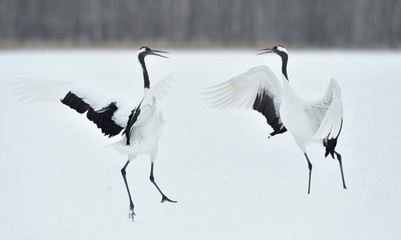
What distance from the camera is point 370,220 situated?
4883mm

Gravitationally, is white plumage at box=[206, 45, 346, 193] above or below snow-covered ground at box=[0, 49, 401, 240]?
above

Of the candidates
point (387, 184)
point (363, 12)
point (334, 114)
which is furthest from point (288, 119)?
point (363, 12)

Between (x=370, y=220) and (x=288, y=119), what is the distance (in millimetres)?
1109

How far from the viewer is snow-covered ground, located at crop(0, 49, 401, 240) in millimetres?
4969

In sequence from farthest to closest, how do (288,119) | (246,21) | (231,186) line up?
(246,21)
(231,186)
(288,119)

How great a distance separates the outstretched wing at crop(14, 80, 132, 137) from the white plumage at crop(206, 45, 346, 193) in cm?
78

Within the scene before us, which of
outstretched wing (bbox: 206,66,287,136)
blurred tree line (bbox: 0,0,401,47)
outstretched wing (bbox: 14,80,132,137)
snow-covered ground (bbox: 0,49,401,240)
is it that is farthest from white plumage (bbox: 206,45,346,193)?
blurred tree line (bbox: 0,0,401,47)

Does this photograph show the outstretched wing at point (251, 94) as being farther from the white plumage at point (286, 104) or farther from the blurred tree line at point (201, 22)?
the blurred tree line at point (201, 22)

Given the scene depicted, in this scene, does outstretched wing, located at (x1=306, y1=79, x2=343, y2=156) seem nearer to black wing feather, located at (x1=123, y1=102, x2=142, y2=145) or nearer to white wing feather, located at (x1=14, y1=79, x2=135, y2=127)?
black wing feather, located at (x1=123, y1=102, x2=142, y2=145)

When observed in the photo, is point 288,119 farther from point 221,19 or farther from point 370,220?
point 221,19

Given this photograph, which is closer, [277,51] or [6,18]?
[277,51]

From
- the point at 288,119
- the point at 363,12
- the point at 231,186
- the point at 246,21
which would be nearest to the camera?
the point at 288,119

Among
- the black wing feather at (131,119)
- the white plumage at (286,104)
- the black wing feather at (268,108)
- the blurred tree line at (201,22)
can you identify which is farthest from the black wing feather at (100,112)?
the blurred tree line at (201,22)

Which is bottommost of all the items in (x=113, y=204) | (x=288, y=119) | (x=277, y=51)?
(x=113, y=204)
